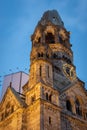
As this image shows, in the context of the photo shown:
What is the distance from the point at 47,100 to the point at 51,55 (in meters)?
12.9

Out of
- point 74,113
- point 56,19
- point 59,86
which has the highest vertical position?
point 56,19

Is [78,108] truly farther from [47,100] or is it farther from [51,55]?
[51,55]

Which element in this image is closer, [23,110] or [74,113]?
[23,110]

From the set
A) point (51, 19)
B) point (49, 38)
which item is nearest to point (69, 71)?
point (49, 38)

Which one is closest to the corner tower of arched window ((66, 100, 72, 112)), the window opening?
arched window ((66, 100, 72, 112))

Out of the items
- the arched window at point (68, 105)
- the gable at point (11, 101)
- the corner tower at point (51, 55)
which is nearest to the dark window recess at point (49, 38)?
the corner tower at point (51, 55)

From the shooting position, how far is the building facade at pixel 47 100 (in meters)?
33.3

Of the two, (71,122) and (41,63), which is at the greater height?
(41,63)

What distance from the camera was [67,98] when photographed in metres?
39.0

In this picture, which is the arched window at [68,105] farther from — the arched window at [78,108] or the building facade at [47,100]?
the arched window at [78,108]

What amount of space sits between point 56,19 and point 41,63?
67.4ft

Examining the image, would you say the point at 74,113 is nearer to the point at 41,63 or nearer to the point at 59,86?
the point at 59,86

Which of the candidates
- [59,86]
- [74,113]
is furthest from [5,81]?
[74,113]

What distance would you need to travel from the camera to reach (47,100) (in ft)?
112
